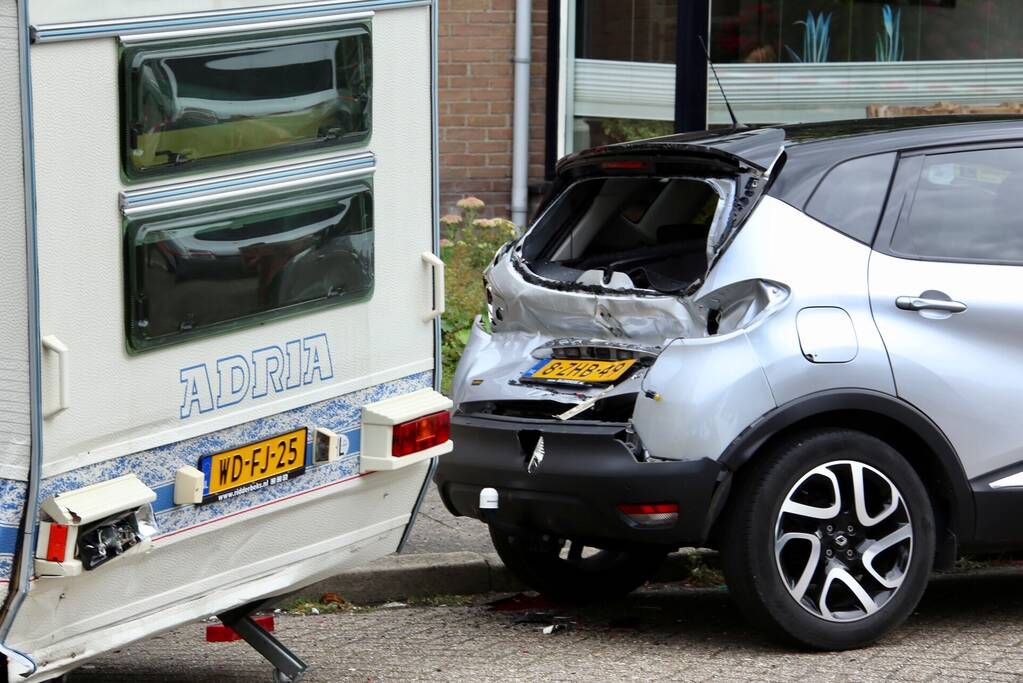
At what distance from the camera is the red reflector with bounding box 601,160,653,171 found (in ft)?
20.0

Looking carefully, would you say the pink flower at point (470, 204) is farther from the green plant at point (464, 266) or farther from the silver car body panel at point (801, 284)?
the silver car body panel at point (801, 284)

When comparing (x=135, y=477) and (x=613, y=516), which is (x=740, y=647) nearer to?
(x=613, y=516)

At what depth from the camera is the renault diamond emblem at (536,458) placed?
5789mm

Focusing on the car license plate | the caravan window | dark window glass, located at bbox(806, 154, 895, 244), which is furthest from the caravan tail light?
the caravan window

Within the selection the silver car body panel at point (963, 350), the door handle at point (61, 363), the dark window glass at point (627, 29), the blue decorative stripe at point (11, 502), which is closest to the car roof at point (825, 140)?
the silver car body panel at point (963, 350)

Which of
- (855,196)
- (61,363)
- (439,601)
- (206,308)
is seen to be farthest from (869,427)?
(61,363)

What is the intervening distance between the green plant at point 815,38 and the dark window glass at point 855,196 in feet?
19.4

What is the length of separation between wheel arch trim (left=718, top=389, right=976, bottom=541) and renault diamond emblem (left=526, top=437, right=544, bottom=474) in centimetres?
65

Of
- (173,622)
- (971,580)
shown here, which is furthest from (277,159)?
(971,580)

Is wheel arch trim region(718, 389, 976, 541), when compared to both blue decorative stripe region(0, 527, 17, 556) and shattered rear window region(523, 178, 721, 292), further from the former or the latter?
blue decorative stripe region(0, 527, 17, 556)

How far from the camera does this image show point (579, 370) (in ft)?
19.7

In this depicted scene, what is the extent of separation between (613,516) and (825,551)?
74 centimetres

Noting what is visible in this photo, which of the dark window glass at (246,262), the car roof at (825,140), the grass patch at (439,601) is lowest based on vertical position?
the grass patch at (439,601)

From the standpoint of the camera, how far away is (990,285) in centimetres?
584
